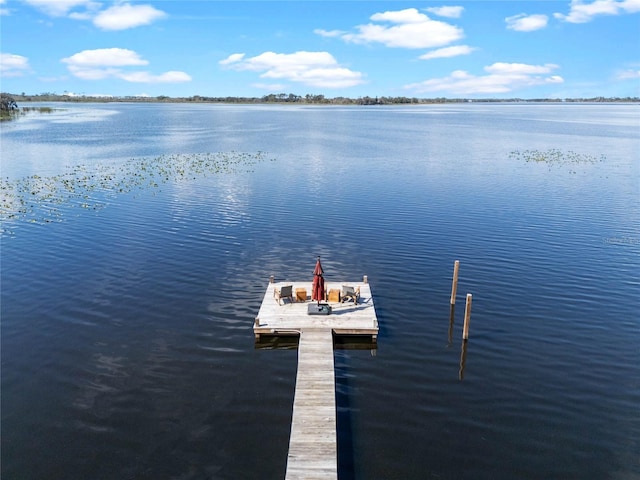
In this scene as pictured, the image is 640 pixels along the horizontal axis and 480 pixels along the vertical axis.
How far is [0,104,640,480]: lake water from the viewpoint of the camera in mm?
15414

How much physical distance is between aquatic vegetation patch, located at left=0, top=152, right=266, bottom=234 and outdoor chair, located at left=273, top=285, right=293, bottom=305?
2478 cm

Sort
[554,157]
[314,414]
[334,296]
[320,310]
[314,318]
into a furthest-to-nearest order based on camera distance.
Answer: [554,157], [334,296], [320,310], [314,318], [314,414]

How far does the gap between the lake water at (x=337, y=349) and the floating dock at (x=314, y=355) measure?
93 centimetres

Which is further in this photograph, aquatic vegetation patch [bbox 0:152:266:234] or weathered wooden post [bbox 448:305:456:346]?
aquatic vegetation patch [bbox 0:152:266:234]

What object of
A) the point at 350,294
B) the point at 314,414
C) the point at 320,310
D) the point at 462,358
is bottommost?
the point at 462,358

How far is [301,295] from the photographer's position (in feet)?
78.3

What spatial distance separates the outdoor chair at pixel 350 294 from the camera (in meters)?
23.4

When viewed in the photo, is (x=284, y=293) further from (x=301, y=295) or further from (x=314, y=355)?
(x=314, y=355)

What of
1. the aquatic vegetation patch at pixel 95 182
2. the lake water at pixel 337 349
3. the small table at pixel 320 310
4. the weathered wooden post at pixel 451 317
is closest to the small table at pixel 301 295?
the small table at pixel 320 310

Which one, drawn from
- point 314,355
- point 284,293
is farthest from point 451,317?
point 284,293

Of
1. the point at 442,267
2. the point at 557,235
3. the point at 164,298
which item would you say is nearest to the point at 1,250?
the point at 164,298

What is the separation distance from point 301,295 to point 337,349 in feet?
11.8

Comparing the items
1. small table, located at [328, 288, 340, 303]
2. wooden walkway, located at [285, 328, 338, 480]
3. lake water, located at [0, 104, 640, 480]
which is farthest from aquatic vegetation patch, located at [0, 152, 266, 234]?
wooden walkway, located at [285, 328, 338, 480]

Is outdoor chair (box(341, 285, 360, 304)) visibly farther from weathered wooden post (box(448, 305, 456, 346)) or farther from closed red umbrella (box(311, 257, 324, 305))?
weathered wooden post (box(448, 305, 456, 346))
